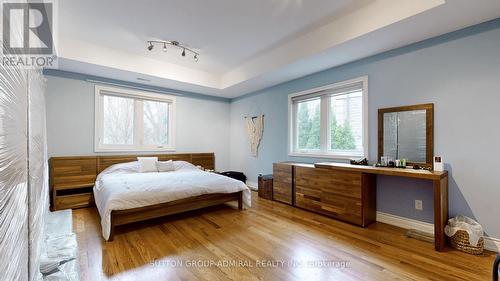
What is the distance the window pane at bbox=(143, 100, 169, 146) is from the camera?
15.2ft

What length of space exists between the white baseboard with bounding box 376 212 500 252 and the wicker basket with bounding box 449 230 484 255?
0.16 m

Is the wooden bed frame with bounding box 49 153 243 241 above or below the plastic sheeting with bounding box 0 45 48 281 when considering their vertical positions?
below

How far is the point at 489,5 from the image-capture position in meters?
1.96

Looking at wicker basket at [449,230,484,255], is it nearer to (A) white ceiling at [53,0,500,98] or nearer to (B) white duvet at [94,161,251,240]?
(A) white ceiling at [53,0,500,98]

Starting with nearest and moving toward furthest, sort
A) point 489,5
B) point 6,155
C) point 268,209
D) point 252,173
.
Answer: point 6,155
point 489,5
point 268,209
point 252,173

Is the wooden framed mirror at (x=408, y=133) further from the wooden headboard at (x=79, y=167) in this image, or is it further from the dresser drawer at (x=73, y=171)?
the dresser drawer at (x=73, y=171)

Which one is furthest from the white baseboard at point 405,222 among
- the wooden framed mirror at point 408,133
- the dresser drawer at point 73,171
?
the dresser drawer at point 73,171

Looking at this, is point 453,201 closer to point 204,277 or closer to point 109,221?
point 204,277

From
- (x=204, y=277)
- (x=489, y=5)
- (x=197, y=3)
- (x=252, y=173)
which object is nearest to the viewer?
(x=204, y=277)

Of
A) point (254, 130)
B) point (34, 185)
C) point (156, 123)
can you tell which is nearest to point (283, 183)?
point (254, 130)

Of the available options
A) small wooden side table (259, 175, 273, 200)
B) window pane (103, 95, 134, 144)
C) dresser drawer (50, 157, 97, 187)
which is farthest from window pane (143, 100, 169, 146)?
small wooden side table (259, 175, 273, 200)

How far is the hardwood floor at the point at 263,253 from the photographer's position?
1823mm

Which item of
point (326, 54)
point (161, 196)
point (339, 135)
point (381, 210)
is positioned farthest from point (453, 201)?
point (161, 196)

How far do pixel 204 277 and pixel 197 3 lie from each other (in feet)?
8.92
